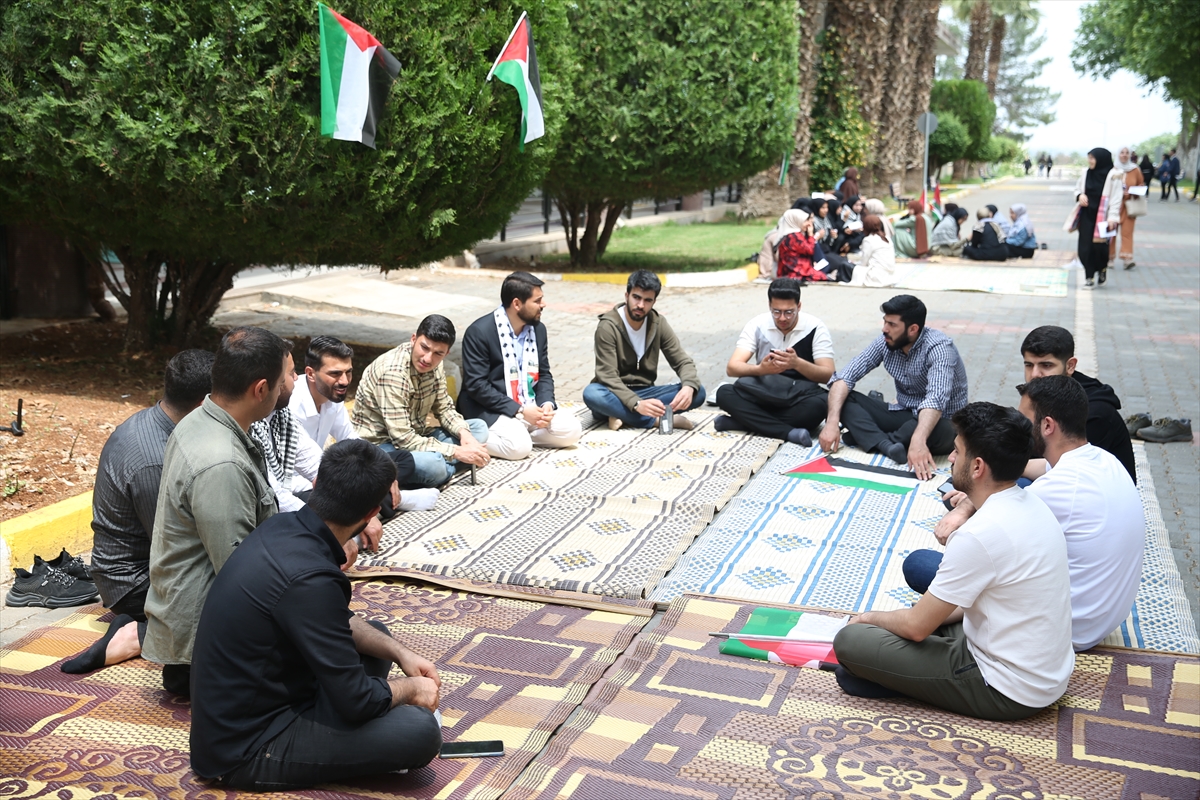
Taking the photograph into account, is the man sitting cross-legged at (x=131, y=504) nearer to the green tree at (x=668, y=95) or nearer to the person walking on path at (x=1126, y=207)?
the green tree at (x=668, y=95)

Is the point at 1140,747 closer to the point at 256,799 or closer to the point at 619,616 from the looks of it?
the point at 619,616

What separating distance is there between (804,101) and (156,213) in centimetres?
2078

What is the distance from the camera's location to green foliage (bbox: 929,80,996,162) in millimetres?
49812

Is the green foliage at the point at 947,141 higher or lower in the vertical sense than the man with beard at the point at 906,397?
higher

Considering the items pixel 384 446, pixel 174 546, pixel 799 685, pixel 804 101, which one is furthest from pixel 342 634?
pixel 804 101

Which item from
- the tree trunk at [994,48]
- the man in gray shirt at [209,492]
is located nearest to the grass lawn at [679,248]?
the man in gray shirt at [209,492]

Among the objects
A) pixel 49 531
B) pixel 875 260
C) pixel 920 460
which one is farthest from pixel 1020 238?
pixel 49 531

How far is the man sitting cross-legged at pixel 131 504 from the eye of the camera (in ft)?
13.6

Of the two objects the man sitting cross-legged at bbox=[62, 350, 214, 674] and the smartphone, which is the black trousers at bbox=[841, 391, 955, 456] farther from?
the man sitting cross-legged at bbox=[62, 350, 214, 674]

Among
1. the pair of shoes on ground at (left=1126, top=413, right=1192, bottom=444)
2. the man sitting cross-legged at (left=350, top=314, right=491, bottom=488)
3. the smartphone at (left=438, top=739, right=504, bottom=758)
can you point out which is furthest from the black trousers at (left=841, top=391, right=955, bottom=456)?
the smartphone at (left=438, top=739, right=504, bottom=758)

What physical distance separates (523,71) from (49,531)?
492 cm

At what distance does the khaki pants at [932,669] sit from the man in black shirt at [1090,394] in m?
1.84

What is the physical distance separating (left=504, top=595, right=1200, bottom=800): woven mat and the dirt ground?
337 centimetres

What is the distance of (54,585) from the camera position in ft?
16.1
